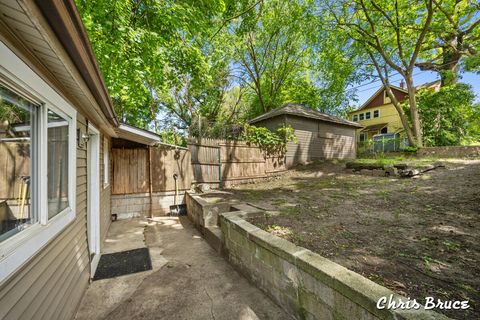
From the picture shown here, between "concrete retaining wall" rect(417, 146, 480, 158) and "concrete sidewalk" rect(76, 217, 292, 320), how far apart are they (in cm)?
1253

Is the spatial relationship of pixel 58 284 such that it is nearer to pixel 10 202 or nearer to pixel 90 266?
pixel 10 202

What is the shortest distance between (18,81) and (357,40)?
1515 centimetres

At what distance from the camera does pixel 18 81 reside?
131 cm

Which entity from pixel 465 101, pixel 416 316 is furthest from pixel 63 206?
pixel 465 101

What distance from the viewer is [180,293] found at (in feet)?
9.12

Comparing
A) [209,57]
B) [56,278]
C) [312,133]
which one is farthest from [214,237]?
[312,133]

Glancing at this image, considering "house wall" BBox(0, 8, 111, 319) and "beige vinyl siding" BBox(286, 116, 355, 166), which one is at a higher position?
"beige vinyl siding" BBox(286, 116, 355, 166)

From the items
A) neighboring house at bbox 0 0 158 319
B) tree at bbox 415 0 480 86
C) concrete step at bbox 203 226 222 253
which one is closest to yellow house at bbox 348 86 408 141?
tree at bbox 415 0 480 86

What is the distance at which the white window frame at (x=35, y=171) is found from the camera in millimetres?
1183

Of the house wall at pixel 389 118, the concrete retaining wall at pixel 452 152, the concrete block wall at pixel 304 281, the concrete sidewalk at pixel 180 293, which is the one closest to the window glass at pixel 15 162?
the concrete sidewalk at pixel 180 293

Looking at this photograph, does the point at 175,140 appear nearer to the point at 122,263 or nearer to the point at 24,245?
the point at 122,263

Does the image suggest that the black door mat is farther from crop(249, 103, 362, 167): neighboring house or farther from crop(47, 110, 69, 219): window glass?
crop(249, 103, 362, 167): neighboring house

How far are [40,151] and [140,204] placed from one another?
516cm

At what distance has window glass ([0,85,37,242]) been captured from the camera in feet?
4.13
